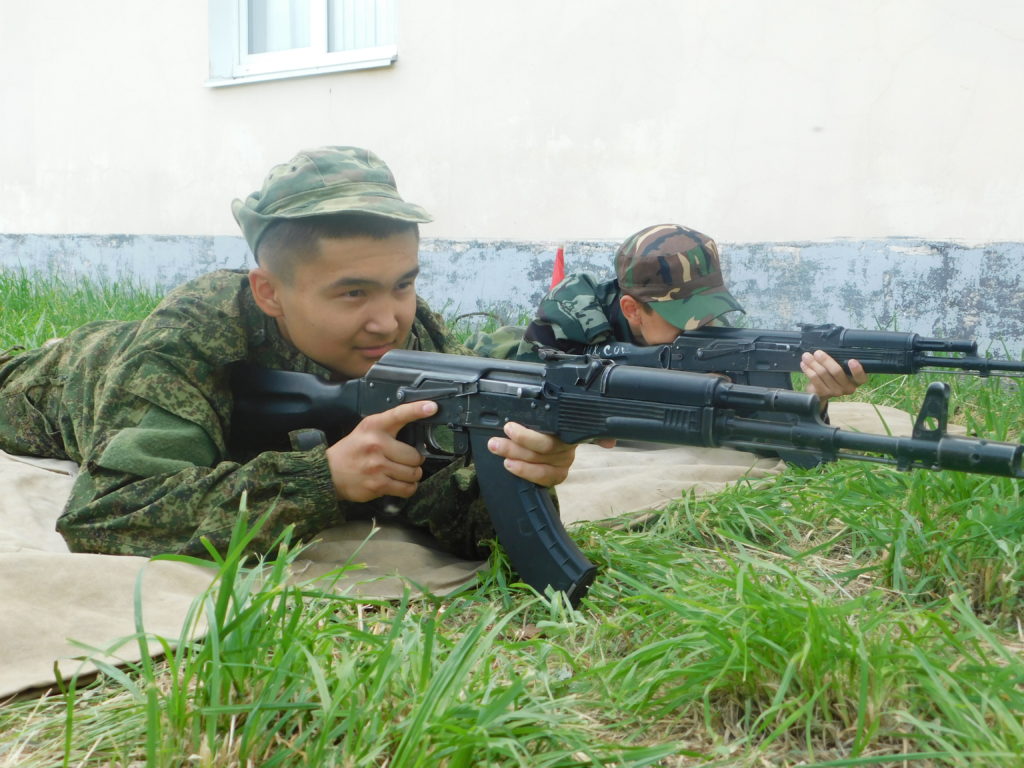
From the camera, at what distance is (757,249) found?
5348mm

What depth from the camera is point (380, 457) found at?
2.34 m

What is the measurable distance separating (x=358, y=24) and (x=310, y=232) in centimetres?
483

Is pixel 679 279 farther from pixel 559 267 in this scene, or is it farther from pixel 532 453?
pixel 532 453

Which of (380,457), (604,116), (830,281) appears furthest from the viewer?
(604,116)

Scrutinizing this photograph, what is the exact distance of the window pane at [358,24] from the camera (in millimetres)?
6770

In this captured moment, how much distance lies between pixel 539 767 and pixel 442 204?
532 centimetres

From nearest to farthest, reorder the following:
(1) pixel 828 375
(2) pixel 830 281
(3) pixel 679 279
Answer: (1) pixel 828 375 < (3) pixel 679 279 < (2) pixel 830 281

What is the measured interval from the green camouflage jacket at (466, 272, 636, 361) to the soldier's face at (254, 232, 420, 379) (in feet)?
5.35

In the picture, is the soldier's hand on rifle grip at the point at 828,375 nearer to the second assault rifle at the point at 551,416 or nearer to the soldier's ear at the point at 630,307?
the soldier's ear at the point at 630,307

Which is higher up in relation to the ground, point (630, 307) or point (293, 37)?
point (293, 37)

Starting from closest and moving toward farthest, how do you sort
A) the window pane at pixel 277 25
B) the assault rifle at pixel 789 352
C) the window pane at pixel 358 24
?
1. the assault rifle at pixel 789 352
2. the window pane at pixel 358 24
3. the window pane at pixel 277 25

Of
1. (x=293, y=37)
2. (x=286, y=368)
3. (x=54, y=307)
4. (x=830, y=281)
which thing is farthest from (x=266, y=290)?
(x=293, y=37)

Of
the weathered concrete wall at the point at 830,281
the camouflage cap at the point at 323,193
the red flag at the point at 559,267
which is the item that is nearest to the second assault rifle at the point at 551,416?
the camouflage cap at the point at 323,193

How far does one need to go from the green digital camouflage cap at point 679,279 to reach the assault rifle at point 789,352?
85mm
